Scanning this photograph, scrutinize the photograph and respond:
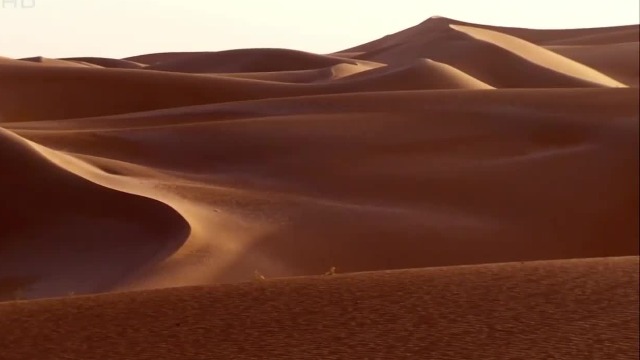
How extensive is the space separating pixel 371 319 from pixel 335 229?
412 centimetres

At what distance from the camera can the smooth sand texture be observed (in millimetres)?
3146

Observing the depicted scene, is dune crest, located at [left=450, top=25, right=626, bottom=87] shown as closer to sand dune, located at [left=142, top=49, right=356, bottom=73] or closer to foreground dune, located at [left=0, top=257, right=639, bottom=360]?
sand dune, located at [left=142, top=49, right=356, bottom=73]

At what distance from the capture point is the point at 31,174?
8984 mm

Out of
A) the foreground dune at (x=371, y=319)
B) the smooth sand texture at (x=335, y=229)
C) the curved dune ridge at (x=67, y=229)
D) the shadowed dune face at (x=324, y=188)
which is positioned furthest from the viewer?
the curved dune ridge at (x=67, y=229)

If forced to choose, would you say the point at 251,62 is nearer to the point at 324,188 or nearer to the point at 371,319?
the point at 324,188

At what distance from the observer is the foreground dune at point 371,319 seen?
9.76ft

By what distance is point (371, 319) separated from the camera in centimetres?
322

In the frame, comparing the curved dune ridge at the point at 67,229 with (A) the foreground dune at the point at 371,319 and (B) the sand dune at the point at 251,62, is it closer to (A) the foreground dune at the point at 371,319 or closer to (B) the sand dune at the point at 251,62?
(A) the foreground dune at the point at 371,319

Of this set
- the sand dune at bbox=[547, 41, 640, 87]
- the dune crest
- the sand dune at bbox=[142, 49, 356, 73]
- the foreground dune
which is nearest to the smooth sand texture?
the foreground dune

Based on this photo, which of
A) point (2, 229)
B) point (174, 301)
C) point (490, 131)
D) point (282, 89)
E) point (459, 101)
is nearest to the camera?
point (174, 301)

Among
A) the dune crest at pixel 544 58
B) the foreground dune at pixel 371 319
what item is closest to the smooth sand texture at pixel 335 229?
the foreground dune at pixel 371 319

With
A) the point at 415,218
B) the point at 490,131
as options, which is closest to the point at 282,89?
the point at 490,131

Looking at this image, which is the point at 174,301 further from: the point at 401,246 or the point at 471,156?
the point at 471,156

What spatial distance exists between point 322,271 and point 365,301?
3.17 metres
